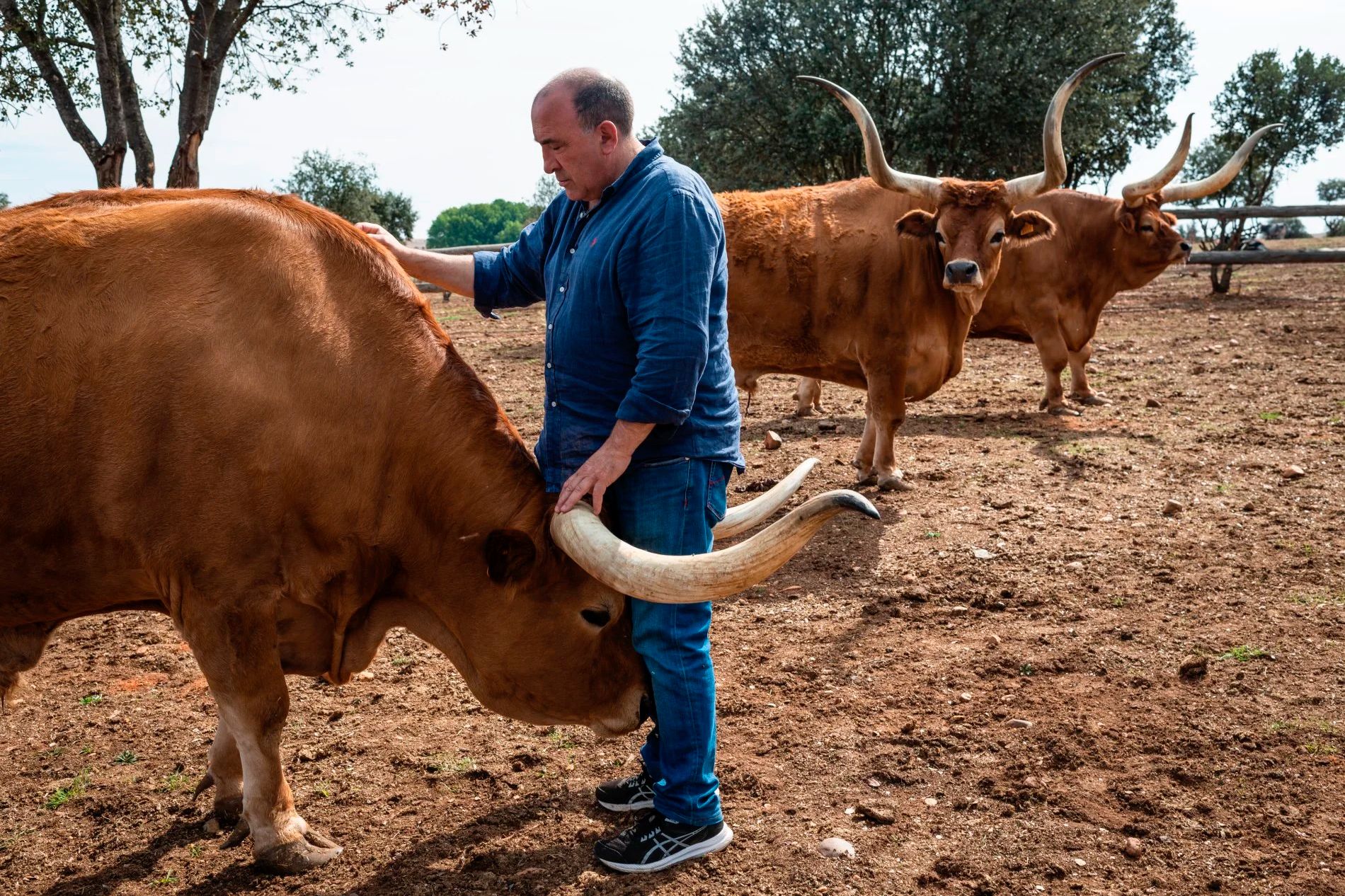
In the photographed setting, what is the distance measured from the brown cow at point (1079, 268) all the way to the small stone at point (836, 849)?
284 inches

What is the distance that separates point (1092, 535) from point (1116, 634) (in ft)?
4.97

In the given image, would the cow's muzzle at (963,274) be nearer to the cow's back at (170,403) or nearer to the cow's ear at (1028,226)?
the cow's ear at (1028,226)

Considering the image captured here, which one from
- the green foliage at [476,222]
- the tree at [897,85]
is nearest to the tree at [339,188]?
the tree at [897,85]

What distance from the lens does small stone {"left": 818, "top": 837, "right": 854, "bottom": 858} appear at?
334 centimetres

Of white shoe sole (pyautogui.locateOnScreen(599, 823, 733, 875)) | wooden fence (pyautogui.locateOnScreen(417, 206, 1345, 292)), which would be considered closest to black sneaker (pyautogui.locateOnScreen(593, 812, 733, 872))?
white shoe sole (pyautogui.locateOnScreen(599, 823, 733, 875))

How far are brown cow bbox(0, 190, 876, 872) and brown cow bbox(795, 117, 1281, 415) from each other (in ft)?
23.9

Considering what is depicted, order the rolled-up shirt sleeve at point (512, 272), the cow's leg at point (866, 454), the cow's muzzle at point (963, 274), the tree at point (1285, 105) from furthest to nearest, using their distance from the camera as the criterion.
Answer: the tree at point (1285, 105) → the cow's leg at point (866, 454) → the cow's muzzle at point (963, 274) → the rolled-up shirt sleeve at point (512, 272)

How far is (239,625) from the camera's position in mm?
3115

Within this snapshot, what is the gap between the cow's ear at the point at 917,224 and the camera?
289 inches

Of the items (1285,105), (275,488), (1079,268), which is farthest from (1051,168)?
(1285,105)

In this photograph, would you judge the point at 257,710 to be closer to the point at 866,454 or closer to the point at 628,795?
the point at 628,795

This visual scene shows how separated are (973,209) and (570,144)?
4.89m

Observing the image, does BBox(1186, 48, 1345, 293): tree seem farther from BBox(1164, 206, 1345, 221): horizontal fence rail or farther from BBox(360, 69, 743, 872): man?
BBox(360, 69, 743, 872): man

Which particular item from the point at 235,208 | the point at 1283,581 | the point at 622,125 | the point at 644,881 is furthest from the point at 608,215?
the point at 1283,581
